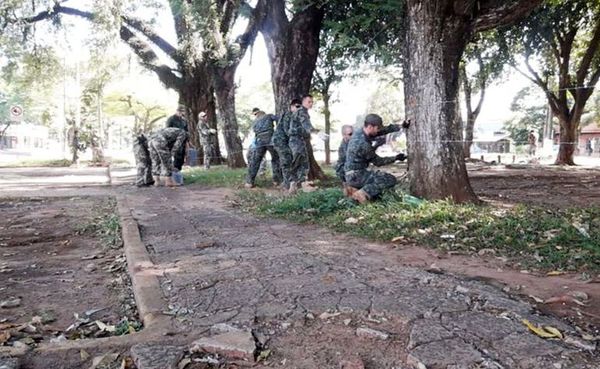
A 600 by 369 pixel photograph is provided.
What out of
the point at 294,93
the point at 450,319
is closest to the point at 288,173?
the point at 294,93

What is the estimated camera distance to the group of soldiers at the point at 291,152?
6.62 meters

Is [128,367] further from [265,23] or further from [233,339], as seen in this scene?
[265,23]

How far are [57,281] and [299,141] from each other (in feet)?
16.9

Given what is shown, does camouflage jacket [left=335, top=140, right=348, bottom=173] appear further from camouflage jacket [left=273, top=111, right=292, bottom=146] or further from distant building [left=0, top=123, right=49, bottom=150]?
distant building [left=0, top=123, right=49, bottom=150]

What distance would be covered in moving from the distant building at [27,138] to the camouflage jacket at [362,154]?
2617 inches

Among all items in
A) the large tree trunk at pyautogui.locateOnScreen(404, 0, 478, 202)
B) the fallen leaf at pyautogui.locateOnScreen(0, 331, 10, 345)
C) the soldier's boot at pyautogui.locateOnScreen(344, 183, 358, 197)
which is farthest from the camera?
the soldier's boot at pyautogui.locateOnScreen(344, 183, 358, 197)

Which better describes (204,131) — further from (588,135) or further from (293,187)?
(588,135)

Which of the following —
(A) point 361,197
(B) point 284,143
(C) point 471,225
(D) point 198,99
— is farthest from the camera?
(D) point 198,99

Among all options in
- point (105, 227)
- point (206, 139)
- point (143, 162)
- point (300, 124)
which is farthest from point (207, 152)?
point (105, 227)

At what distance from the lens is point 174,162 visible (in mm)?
11297

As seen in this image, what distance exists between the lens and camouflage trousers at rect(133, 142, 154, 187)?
1115cm

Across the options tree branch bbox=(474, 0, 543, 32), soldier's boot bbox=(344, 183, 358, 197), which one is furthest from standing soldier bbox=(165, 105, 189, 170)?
tree branch bbox=(474, 0, 543, 32)

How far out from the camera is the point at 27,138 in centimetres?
6969

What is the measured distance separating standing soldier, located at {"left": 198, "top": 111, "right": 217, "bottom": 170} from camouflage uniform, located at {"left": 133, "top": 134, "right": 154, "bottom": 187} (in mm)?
4380
